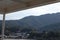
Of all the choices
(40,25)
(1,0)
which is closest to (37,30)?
(40,25)

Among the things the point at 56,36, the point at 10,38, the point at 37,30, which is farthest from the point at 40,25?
the point at 10,38

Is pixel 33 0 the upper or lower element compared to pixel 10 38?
upper

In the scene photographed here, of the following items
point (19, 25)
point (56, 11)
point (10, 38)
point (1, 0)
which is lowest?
point (10, 38)

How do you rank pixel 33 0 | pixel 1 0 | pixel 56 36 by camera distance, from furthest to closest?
pixel 56 36, pixel 1 0, pixel 33 0

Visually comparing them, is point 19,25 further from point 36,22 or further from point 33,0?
point 33,0

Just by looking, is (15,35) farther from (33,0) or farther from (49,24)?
(33,0)

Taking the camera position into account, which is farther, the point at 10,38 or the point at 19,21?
the point at 19,21

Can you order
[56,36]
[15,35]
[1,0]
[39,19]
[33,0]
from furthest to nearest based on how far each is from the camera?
[39,19] → [15,35] → [56,36] → [1,0] → [33,0]

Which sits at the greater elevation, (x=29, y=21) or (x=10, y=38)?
(x=29, y=21)

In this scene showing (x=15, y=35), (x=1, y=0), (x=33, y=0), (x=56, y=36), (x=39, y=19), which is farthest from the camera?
(x=39, y=19)
